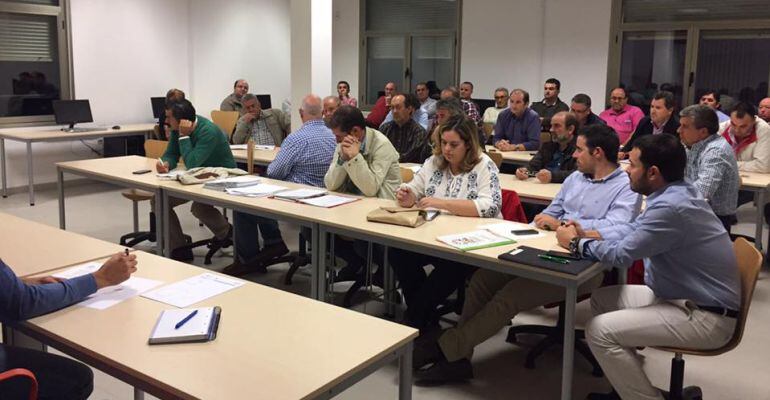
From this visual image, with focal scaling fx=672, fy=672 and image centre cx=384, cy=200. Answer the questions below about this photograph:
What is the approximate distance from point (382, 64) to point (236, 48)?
2.45 metres

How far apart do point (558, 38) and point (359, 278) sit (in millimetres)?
5975

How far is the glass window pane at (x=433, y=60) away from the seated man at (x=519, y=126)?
3293 millimetres

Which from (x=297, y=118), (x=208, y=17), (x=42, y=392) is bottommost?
(x=42, y=392)

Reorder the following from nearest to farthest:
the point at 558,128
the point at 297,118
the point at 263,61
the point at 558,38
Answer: the point at 558,128 < the point at 297,118 < the point at 558,38 < the point at 263,61

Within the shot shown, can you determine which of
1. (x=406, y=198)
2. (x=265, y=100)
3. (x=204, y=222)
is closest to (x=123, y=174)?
(x=204, y=222)

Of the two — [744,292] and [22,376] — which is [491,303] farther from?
[22,376]

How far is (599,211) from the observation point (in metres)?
3.42

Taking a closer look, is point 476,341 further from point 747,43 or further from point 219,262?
point 747,43

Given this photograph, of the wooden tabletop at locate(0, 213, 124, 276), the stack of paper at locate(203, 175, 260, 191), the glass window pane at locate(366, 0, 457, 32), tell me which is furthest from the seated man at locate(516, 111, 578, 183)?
the glass window pane at locate(366, 0, 457, 32)

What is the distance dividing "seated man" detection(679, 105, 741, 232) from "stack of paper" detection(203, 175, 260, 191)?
3.01 metres

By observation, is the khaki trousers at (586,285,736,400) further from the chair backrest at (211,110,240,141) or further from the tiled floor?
the chair backrest at (211,110,240,141)

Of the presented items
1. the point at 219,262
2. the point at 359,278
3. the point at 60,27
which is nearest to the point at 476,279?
the point at 359,278

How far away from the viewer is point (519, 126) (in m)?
7.22

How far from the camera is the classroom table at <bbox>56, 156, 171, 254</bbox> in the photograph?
15.2 ft
